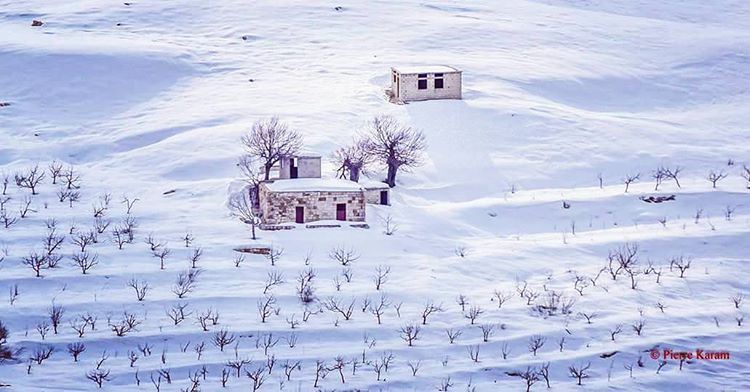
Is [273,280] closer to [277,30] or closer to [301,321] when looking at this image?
[301,321]

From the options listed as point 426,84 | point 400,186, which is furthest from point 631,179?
point 426,84

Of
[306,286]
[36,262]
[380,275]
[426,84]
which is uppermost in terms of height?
[426,84]

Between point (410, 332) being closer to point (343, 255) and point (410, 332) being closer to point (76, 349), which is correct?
point (343, 255)

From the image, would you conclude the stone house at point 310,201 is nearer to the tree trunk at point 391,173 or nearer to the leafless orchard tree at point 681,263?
the tree trunk at point 391,173

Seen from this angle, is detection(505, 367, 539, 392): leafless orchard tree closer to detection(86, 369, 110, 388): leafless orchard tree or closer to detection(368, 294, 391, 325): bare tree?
detection(368, 294, 391, 325): bare tree

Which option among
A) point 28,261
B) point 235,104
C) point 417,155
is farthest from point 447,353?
point 235,104

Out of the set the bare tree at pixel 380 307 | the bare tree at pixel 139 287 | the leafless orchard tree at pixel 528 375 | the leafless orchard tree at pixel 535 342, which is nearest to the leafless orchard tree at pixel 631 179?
the bare tree at pixel 380 307
